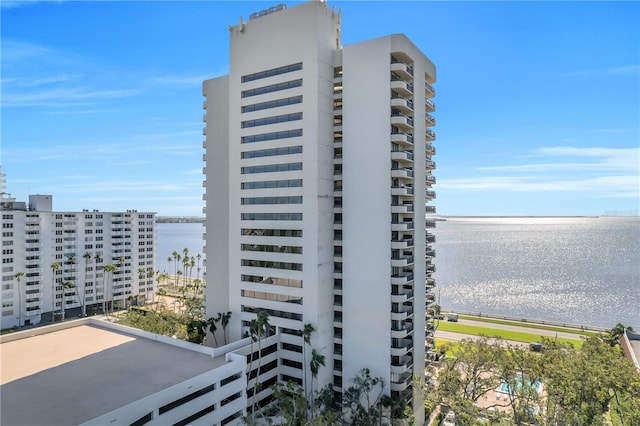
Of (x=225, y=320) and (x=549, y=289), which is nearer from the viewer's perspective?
(x=225, y=320)

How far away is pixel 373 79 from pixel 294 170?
13198mm

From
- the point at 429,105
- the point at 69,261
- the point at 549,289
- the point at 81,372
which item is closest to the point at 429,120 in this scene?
the point at 429,105

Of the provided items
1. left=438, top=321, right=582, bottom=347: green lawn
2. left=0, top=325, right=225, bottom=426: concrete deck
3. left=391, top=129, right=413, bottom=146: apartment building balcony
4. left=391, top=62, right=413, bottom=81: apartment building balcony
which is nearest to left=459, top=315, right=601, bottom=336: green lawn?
left=438, top=321, right=582, bottom=347: green lawn

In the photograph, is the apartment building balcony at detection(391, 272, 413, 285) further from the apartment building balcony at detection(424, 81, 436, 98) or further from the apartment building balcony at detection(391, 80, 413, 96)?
the apartment building balcony at detection(424, 81, 436, 98)

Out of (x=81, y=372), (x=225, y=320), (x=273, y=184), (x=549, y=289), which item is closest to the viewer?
(x=81, y=372)

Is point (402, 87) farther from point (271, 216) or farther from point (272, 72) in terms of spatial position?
point (271, 216)

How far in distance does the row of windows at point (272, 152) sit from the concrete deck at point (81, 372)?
23343 millimetres

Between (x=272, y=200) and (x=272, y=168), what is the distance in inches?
150

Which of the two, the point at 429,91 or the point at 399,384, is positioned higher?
the point at 429,91

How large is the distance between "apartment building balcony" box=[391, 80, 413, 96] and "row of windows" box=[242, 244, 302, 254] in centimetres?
2053

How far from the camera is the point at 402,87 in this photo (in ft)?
136

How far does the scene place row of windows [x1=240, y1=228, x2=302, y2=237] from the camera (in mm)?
44094

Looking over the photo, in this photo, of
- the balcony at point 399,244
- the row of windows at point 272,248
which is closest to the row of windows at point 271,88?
the row of windows at point 272,248

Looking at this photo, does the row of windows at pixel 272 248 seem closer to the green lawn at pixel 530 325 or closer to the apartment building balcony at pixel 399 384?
the apartment building balcony at pixel 399 384
